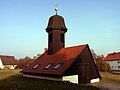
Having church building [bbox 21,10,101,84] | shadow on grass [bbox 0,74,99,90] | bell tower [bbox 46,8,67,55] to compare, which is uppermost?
bell tower [bbox 46,8,67,55]

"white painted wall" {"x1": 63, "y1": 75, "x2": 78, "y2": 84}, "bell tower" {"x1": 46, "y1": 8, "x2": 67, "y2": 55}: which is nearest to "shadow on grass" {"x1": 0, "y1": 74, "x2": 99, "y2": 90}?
"white painted wall" {"x1": 63, "y1": 75, "x2": 78, "y2": 84}

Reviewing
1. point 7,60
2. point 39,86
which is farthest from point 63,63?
point 7,60

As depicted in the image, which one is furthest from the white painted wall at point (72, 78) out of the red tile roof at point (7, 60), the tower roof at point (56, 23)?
the red tile roof at point (7, 60)

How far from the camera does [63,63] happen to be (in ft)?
71.7

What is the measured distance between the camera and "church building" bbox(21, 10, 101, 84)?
20.6 metres

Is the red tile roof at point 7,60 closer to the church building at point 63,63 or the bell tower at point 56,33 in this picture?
the church building at point 63,63

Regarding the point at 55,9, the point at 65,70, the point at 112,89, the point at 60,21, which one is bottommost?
the point at 112,89

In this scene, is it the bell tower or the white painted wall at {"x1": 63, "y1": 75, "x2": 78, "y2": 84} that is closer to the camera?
the white painted wall at {"x1": 63, "y1": 75, "x2": 78, "y2": 84}

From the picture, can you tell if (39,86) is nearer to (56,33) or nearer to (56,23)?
(56,33)

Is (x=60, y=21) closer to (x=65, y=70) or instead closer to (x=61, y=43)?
(x=61, y=43)

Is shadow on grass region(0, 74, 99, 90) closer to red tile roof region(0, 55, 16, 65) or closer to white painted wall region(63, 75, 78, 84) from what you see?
white painted wall region(63, 75, 78, 84)

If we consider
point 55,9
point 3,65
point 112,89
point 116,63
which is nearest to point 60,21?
point 55,9

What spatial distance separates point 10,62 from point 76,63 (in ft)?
186

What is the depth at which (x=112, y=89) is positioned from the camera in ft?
55.9
